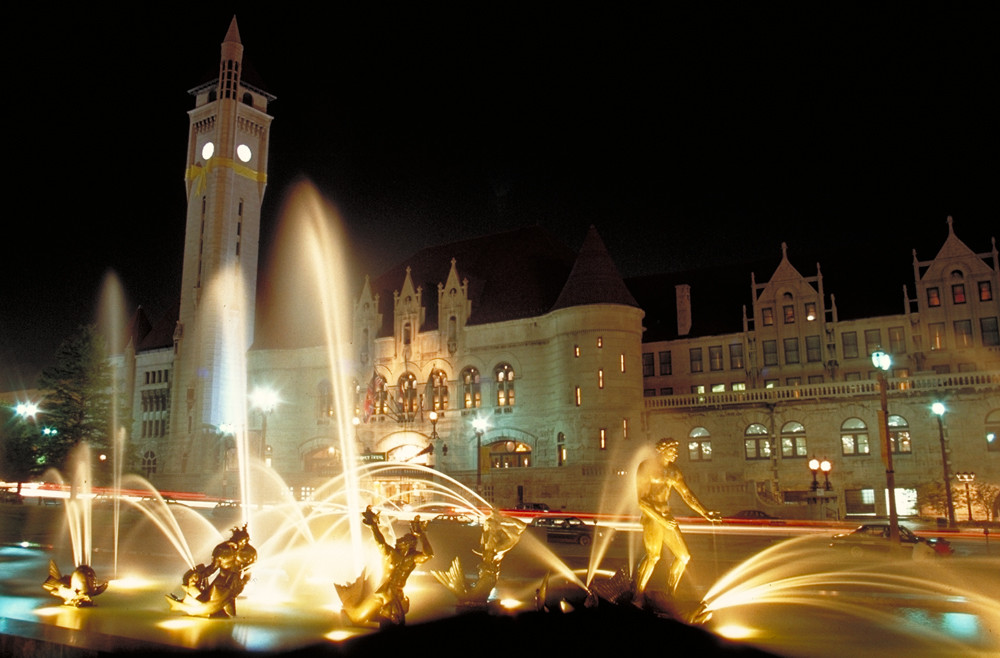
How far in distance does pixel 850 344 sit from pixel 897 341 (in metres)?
2.68

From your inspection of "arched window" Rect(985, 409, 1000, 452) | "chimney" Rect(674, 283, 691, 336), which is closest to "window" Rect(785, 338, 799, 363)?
"chimney" Rect(674, 283, 691, 336)

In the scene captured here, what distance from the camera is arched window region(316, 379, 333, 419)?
202 ft

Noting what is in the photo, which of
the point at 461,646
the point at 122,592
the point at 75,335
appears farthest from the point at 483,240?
the point at 461,646

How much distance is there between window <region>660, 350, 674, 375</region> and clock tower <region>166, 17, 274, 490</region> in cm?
3581

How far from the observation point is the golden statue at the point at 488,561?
15.6m

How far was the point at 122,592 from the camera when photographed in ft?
57.4

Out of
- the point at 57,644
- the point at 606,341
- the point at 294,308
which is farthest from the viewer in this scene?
the point at 294,308

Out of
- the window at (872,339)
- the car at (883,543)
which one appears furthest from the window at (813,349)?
the car at (883,543)

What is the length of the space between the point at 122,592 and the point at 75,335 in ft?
129

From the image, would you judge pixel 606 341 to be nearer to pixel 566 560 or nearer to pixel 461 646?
pixel 566 560

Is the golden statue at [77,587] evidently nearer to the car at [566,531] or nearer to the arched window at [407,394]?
the car at [566,531]

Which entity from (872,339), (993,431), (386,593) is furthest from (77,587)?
(872,339)

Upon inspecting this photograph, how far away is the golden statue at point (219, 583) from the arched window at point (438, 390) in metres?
41.7

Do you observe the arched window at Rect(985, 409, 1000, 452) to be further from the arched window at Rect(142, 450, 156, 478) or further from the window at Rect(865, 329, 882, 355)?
the arched window at Rect(142, 450, 156, 478)
